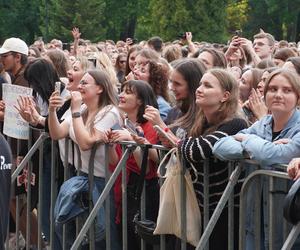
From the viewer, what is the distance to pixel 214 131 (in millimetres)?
5801

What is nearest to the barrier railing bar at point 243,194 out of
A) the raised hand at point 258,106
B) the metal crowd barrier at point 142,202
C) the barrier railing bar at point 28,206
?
the metal crowd barrier at point 142,202

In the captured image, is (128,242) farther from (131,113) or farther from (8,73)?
(8,73)

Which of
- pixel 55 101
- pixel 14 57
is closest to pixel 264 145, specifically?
pixel 55 101

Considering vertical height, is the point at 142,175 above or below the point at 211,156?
below

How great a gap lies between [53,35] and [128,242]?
59.6 meters

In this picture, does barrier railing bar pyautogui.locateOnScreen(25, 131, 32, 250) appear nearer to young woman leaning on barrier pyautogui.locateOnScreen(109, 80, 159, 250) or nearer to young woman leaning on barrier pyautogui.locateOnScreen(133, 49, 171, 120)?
young woman leaning on barrier pyautogui.locateOnScreen(133, 49, 171, 120)

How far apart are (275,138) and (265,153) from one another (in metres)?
0.37

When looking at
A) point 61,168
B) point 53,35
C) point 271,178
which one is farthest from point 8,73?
point 53,35

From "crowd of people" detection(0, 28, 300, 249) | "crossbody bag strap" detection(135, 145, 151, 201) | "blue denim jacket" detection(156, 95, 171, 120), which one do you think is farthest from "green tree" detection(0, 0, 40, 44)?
"crossbody bag strap" detection(135, 145, 151, 201)

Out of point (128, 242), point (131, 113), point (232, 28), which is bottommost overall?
point (128, 242)

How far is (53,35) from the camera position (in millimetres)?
65500

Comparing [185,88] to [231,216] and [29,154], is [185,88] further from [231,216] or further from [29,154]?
[29,154]

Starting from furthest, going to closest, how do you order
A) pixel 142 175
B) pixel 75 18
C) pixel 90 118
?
pixel 75 18
pixel 90 118
pixel 142 175

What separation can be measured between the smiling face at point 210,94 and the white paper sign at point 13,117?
92.4 inches
